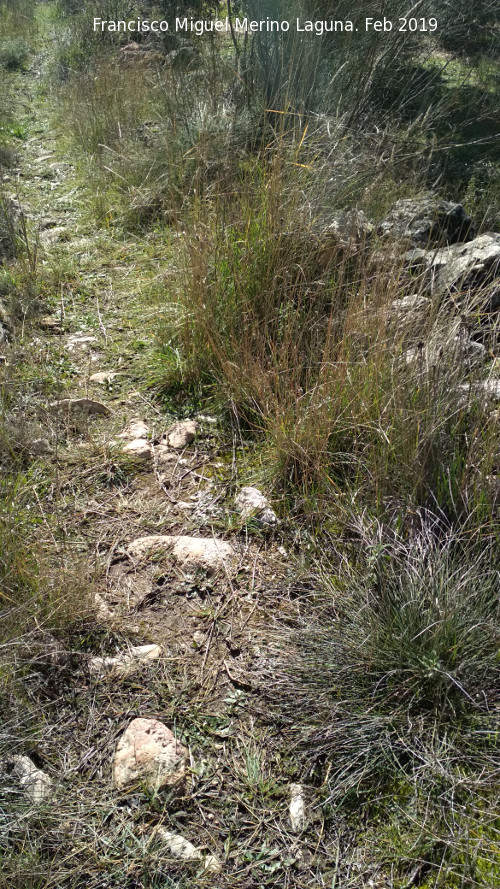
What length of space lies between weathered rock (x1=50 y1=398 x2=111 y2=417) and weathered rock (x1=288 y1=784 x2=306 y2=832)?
1822 millimetres

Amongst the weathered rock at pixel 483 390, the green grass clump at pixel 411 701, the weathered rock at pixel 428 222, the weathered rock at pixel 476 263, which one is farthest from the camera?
the weathered rock at pixel 428 222

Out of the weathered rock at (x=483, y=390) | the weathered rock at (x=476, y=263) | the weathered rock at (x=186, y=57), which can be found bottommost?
the weathered rock at (x=483, y=390)

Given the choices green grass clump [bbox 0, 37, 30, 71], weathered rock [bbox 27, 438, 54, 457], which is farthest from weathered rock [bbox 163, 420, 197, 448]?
green grass clump [bbox 0, 37, 30, 71]

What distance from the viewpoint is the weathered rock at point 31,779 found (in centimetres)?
157

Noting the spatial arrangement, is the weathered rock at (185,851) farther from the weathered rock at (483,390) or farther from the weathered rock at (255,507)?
the weathered rock at (483,390)

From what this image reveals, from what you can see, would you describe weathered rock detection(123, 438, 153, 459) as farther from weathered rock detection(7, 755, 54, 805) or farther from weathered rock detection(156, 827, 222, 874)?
weathered rock detection(156, 827, 222, 874)

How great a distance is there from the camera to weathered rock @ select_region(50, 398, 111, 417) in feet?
9.69

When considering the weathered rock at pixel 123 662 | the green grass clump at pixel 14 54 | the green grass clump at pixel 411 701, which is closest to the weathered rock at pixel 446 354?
the green grass clump at pixel 411 701

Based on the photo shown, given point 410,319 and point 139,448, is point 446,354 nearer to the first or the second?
point 410,319

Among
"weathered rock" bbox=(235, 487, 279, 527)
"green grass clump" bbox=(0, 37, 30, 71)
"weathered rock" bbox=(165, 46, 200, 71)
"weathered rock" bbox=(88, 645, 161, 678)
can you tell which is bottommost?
"weathered rock" bbox=(88, 645, 161, 678)

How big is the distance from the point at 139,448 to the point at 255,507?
0.63 m

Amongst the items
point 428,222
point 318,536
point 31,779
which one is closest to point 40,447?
point 318,536

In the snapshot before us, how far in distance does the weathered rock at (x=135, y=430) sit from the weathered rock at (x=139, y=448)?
4 cm

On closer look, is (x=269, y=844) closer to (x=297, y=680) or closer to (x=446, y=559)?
(x=297, y=680)
